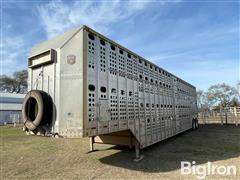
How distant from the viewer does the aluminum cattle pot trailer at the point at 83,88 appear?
4379mm

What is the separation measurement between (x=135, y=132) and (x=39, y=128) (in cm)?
314

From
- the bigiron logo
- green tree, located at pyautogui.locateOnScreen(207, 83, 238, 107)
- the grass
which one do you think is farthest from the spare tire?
green tree, located at pyautogui.locateOnScreen(207, 83, 238, 107)

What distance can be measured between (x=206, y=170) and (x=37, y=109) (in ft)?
15.9

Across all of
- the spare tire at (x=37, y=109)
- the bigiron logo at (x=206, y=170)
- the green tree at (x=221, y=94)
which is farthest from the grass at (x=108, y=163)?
the green tree at (x=221, y=94)

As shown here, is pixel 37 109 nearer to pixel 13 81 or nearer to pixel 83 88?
pixel 83 88

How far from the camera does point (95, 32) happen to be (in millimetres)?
4965

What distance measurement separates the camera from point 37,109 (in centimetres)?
466

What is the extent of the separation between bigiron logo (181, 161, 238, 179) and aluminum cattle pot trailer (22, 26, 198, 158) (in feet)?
5.96

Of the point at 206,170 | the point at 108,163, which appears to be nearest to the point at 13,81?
the point at 108,163

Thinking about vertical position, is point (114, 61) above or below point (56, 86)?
above

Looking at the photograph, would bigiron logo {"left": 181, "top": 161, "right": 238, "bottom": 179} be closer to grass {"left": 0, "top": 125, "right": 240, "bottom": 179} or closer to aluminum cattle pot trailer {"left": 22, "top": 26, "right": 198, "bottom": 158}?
grass {"left": 0, "top": 125, "right": 240, "bottom": 179}

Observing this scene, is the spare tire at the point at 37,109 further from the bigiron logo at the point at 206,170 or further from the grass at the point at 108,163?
the bigiron logo at the point at 206,170

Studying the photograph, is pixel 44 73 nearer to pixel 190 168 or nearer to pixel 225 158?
pixel 190 168

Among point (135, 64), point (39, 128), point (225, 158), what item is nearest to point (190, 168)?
point (225, 158)
